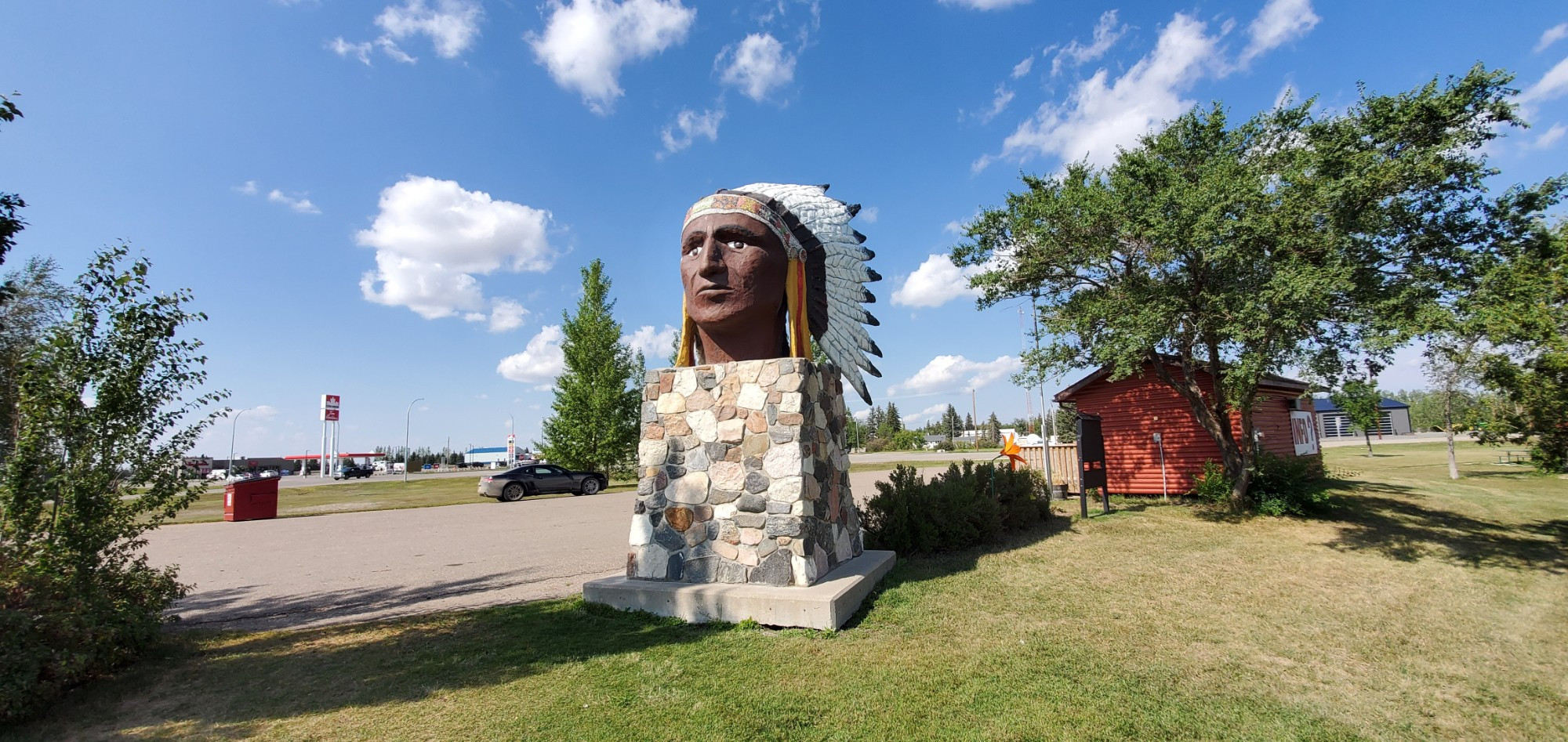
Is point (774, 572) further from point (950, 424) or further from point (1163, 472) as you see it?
point (950, 424)

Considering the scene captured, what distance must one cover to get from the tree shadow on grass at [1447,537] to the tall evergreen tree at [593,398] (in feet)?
80.8

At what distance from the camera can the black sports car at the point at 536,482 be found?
73.2 ft

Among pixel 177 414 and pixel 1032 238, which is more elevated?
pixel 1032 238

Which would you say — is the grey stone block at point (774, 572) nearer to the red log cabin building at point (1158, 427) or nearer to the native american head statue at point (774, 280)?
the native american head statue at point (774, 280)

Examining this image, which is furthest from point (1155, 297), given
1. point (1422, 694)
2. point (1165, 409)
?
point (1422, 694)

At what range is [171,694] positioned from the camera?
4336 millimetres

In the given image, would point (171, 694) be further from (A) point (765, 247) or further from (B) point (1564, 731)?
(B) point (1564, 731)

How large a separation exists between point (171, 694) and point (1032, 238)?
43.4 ft

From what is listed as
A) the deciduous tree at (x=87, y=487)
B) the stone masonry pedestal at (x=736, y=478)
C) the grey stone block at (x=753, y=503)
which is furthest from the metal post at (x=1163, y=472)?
the deciduous tree at (x=87, y=487)

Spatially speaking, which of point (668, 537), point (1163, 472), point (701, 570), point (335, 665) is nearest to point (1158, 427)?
point (1163, 472)

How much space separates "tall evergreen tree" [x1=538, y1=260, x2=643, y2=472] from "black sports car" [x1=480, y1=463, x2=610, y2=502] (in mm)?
3473

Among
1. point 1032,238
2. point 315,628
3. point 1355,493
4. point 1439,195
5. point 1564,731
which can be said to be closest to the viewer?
point 1564,731

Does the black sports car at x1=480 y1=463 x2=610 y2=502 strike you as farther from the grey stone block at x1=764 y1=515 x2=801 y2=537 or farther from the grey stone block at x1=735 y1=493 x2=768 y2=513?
the grey stone block at x1=764 y1=515 x2=801 y2=537

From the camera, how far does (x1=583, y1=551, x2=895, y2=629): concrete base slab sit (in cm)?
556
